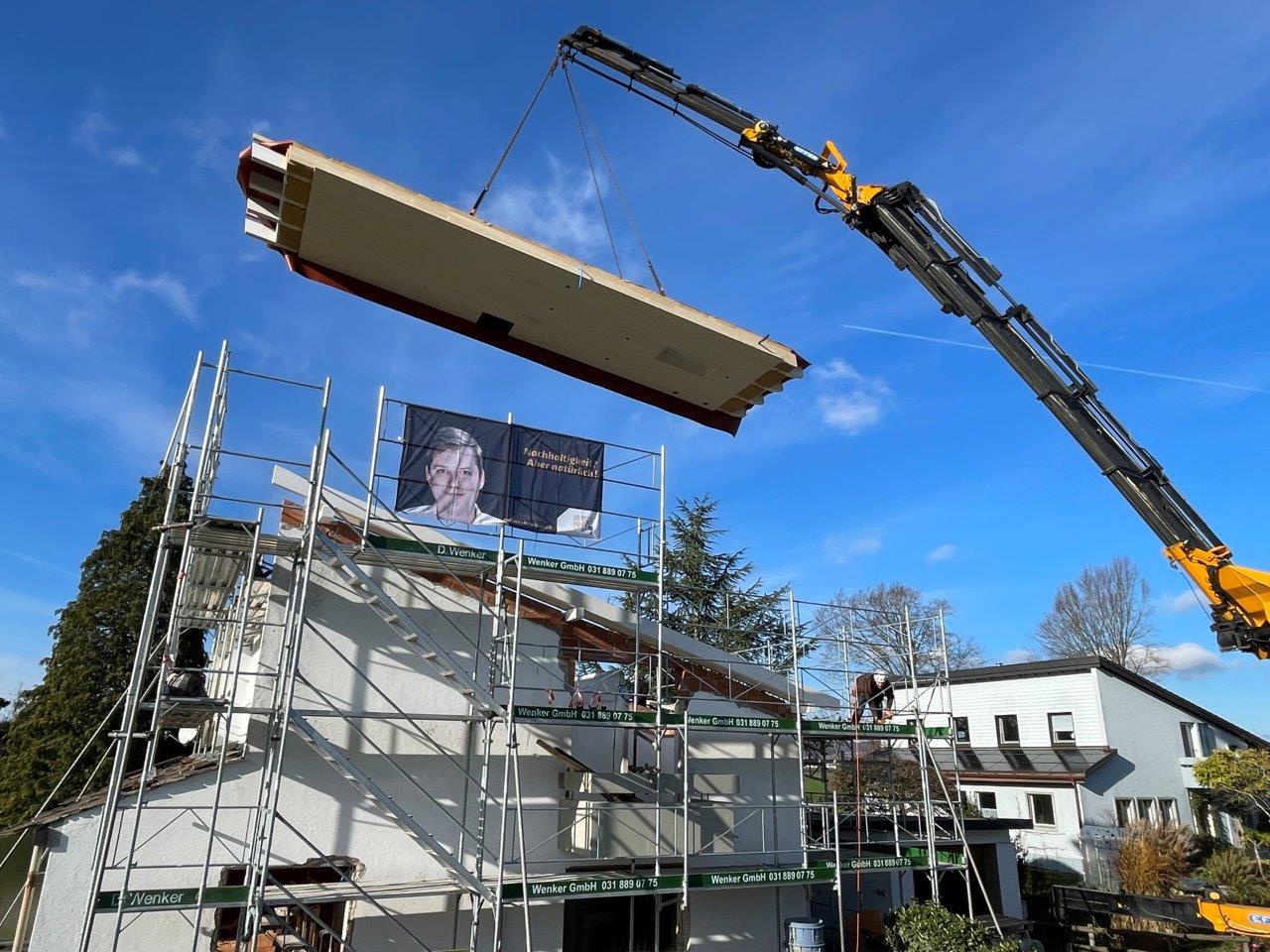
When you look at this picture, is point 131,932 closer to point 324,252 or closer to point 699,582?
point 324,252

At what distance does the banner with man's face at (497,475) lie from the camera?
12742mm

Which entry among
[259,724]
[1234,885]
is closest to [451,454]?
[259,724]

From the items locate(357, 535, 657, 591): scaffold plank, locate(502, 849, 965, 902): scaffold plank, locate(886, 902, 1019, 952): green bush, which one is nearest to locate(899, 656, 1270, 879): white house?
locate(502, 849, 965, 902): scaffold plank

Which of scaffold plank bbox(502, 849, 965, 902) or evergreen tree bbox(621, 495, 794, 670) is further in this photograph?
evergreen tree bbox(621, 495, 794, 670)

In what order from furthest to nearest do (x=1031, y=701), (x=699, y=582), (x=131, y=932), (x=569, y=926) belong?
(x=699, y=582)
(x=1031, y=701)
(x=569, y=926)
(x=131, y=932)

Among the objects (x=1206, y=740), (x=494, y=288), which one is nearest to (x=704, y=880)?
(x=494, y=288)

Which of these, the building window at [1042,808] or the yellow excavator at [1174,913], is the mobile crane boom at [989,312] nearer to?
the yellow excavator at [1174,913]

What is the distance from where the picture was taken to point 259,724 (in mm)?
11172

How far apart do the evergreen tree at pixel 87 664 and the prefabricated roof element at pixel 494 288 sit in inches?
509

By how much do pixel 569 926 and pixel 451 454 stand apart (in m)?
7.27

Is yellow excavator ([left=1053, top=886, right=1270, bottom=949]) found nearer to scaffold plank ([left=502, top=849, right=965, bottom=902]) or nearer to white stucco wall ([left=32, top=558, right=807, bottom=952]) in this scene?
scaffold plank ([left=502, top=849, right=965, bottom=902])

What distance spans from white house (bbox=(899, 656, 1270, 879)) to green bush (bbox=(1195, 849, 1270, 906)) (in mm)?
2385

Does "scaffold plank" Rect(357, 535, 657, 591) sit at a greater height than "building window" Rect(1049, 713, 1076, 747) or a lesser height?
greater

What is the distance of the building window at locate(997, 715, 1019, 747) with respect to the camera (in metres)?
29.6
